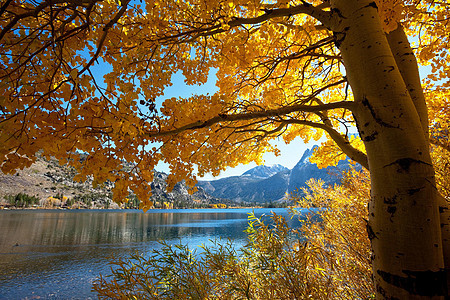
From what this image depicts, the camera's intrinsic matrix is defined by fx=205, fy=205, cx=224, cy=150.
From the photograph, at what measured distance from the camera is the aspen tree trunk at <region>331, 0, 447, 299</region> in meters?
1.38

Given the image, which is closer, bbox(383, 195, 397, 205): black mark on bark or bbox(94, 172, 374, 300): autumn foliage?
Answer: bbox(383, 195, 397, 205): black mark on bark

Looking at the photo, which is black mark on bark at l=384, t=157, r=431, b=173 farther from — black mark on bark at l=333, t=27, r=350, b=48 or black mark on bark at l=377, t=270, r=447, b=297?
black mark on bark at l=333, t=27, r=350, b=48

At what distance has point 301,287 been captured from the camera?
9.07ft

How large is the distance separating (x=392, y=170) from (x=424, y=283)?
0.75m

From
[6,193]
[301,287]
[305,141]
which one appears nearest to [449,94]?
[305,141]

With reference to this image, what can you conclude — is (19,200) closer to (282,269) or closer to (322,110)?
(282,269)

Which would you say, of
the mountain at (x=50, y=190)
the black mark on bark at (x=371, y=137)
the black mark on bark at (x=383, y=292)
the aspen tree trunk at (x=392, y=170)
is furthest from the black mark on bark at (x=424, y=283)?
the mountain at (x=50, y=190)

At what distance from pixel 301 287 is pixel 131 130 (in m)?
2.92

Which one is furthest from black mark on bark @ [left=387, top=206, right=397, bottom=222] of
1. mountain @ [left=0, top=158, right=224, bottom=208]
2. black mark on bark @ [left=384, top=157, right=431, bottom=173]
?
mountain @ [left=0, top=158, right=224, bottom=208]

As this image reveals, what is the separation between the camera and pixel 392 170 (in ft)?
5.00

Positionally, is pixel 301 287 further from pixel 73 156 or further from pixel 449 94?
pixel 449 94

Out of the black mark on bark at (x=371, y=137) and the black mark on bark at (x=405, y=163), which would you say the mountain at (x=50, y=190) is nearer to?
the black mark on bark at (x=371, y=137)

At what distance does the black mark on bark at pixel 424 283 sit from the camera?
1.32 meters

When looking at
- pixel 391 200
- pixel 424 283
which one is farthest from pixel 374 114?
pixel 424 283
